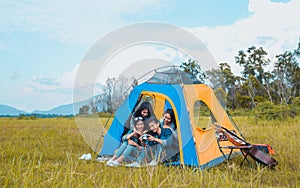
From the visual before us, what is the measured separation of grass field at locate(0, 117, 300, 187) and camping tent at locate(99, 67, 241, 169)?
26 cm

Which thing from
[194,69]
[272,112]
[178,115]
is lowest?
[178,115]

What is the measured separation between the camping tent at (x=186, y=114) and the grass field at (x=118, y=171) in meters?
0.26

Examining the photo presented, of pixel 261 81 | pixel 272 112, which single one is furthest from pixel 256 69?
pixel 272 112

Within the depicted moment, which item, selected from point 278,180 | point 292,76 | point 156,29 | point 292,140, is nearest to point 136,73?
point 156,29

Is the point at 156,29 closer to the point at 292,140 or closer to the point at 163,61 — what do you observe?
the point at 163,61

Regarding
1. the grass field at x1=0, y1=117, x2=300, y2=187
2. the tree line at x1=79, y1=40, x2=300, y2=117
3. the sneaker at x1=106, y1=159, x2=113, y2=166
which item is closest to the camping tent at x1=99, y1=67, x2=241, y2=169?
the grass field at x1=0, y1=117, x2=300, y2=187

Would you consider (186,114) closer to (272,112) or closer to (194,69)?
(194,69)

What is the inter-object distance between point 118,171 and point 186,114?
131 centimetres

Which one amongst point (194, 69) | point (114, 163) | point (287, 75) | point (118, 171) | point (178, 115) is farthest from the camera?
point (287, 75)

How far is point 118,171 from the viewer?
4031 mm

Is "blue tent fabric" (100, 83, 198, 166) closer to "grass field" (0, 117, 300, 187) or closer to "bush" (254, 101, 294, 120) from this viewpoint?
"grass field" (0, 117, 300, 187)

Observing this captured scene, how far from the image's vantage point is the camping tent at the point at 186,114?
472 centimetres

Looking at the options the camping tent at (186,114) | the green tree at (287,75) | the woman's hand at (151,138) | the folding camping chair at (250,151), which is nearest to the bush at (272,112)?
the camping tent at (186,114)

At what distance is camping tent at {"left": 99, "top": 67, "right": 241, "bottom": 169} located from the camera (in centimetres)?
472
